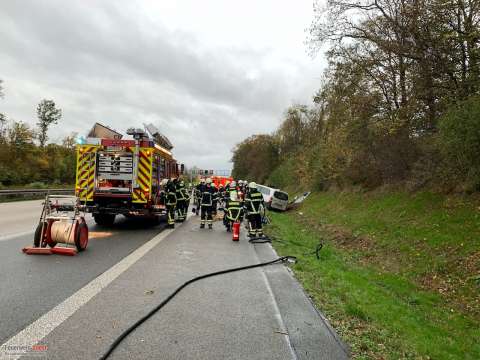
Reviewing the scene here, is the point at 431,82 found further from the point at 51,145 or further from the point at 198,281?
the point at 51,145

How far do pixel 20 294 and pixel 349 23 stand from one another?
50.5 ft

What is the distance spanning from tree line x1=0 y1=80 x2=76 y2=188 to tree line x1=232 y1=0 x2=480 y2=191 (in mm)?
31343

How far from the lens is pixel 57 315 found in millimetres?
4043

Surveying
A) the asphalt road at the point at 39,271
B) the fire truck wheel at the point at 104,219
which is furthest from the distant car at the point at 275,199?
the asphalt road at the point at 39,271

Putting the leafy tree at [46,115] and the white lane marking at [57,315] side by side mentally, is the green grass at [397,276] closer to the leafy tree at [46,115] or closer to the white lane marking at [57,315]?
the white lane marking at [57,315]

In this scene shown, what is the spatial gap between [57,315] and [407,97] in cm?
1391

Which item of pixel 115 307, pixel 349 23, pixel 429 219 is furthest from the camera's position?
pixel 349 23

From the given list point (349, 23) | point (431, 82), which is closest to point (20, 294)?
point (431, 82)

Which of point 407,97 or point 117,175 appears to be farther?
point 407,97

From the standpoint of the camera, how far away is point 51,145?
5388 cm

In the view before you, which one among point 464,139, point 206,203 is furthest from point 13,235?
point 464,139

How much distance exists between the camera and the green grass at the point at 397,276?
4.35 meters

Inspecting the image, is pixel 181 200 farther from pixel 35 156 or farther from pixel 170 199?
pixel 35 156

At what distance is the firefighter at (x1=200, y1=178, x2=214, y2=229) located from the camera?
1283 cm
